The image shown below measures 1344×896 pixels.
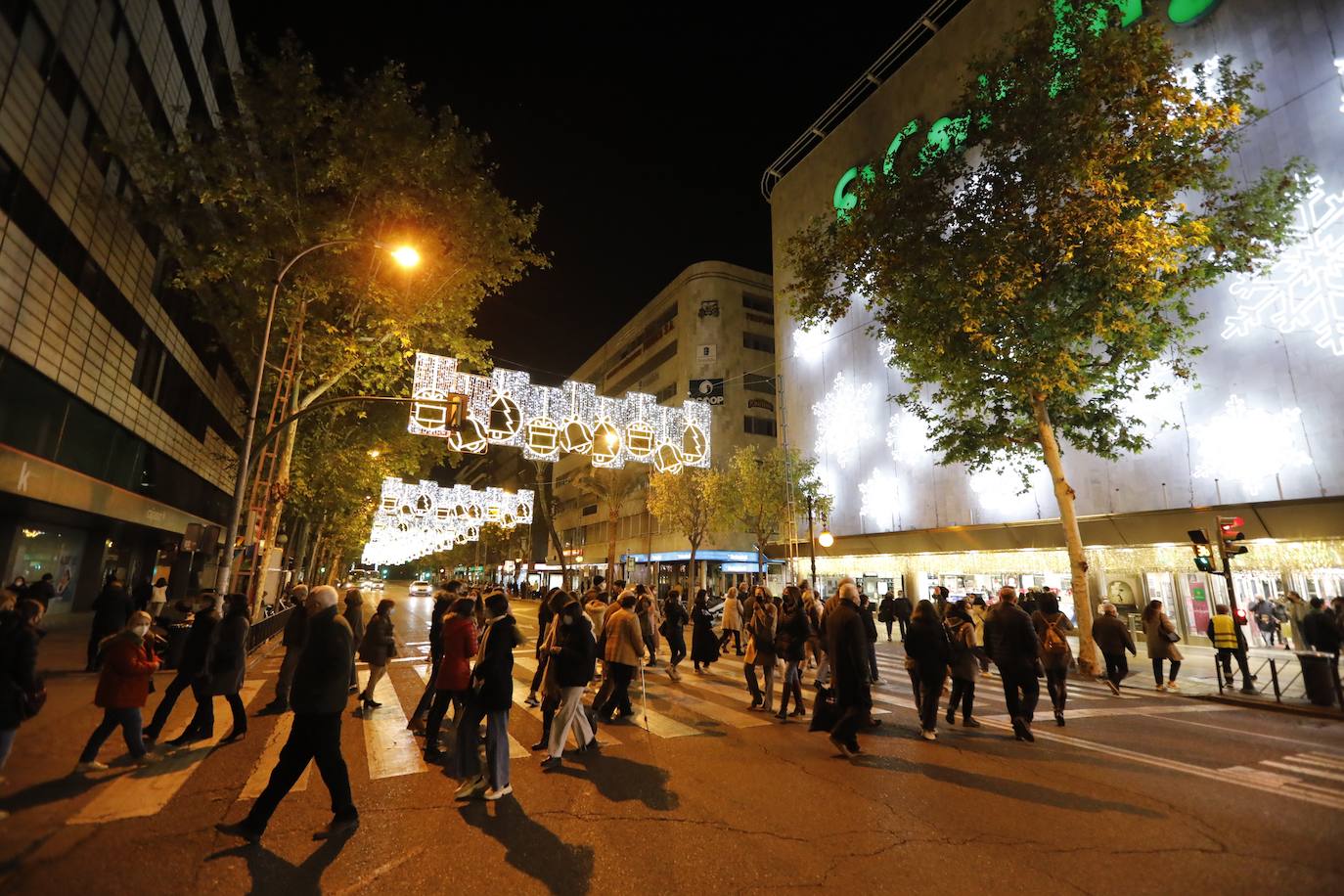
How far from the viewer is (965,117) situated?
17.2m

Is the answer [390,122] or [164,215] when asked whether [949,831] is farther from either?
[164,215]

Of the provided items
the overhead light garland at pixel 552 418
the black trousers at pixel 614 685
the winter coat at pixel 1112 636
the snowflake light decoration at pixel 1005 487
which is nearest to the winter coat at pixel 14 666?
the black trousers at pixel 614 685

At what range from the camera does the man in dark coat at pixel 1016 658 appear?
8.08 metres

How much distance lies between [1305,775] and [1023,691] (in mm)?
2712

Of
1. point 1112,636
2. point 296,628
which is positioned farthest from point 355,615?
point 1112,636

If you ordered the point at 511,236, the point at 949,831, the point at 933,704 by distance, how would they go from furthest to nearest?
1. the point at 511,236
2. the point at 933,704
3. the point at 949,831

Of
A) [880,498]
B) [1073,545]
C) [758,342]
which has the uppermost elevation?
[758,342]

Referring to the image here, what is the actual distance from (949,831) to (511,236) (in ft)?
61.2

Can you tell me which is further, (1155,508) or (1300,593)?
(1155,508)

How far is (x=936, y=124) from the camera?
29891 mm

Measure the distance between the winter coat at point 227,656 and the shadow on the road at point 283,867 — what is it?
11.8 feet

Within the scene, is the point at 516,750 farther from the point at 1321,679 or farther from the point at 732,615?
the point at 1321,679

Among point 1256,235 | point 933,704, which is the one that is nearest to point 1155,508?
point 1256,235

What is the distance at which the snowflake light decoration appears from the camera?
898 inches
